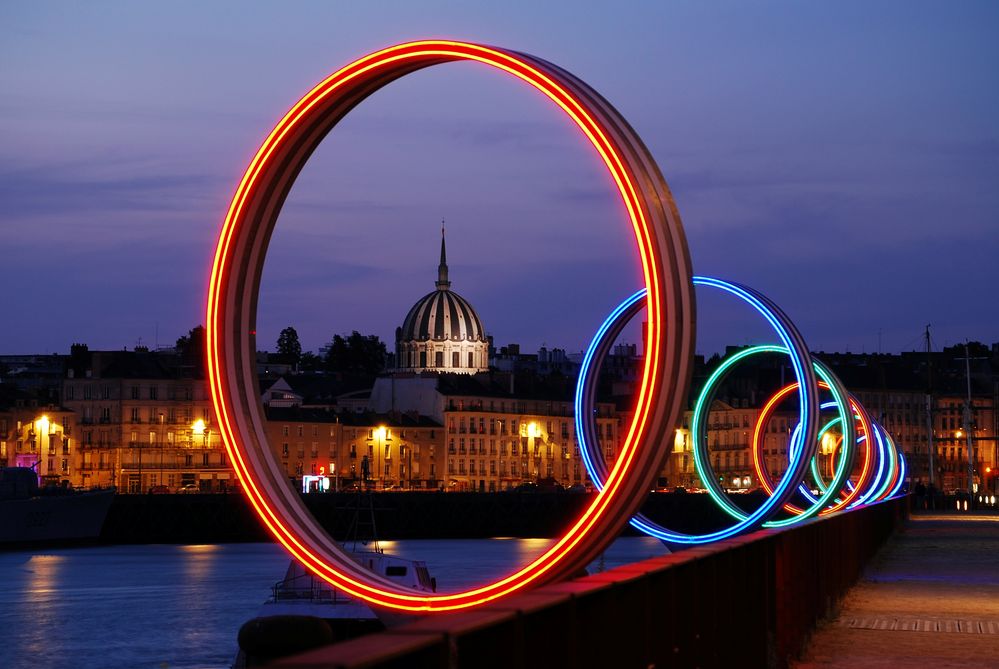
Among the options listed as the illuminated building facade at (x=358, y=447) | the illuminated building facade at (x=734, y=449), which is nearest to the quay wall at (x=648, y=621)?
the illuminated building facade at (x=358, y=447)

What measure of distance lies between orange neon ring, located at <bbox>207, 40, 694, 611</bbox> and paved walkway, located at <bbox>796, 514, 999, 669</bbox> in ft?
16.6

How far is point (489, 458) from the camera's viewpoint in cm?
18450

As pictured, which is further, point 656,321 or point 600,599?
point 656,321

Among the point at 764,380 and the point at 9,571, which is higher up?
the point at 764,380

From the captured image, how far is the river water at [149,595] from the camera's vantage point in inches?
2108

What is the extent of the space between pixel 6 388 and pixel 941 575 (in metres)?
148

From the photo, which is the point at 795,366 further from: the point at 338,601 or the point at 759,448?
the point at 759,448

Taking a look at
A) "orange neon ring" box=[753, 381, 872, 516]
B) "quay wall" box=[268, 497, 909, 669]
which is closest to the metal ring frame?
"quay wall" box=[268, 497, 909, 669]

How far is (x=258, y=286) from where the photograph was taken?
17938mm

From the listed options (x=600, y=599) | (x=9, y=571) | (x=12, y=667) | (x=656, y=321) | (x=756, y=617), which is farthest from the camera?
(x=9, y=571)

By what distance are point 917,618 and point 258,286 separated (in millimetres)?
11741

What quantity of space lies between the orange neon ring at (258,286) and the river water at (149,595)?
33.6 metres

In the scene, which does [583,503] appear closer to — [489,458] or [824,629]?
[489,458]

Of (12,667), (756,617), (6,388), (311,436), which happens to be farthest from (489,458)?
(756,617)
